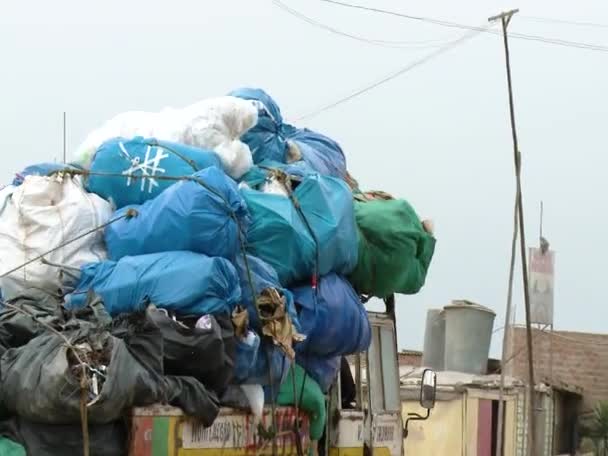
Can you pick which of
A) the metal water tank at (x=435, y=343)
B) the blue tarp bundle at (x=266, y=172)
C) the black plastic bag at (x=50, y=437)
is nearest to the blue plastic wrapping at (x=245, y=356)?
the black plastic bag at (x=50, y=437)

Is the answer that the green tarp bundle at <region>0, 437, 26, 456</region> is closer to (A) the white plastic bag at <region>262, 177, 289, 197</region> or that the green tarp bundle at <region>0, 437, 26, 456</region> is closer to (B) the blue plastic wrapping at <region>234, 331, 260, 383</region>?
(B) the blue plastic wrapping at <region>234, 331, 260, 383</region>

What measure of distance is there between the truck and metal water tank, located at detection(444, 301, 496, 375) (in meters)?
11.0

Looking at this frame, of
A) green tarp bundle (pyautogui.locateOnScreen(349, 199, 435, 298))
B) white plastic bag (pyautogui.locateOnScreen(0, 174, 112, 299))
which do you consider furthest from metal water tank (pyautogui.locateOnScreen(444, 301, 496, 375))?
white plastic bag (pyautogui.locateOnScreen(0, 174, 112, 299))

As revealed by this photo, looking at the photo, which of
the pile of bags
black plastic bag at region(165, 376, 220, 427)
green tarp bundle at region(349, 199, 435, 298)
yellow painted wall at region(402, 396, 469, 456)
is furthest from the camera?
yellow painted wall at region(402, 396, 469, 456)

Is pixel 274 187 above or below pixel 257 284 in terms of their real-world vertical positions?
above

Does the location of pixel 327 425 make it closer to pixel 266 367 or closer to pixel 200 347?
pixel 266 367

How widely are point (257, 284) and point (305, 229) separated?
62cm

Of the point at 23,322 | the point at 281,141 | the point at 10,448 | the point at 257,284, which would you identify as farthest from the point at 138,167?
the point at 10,448

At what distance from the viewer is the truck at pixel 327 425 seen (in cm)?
478

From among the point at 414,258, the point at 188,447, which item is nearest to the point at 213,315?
the point at 188,447

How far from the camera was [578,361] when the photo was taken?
2625 centimetres

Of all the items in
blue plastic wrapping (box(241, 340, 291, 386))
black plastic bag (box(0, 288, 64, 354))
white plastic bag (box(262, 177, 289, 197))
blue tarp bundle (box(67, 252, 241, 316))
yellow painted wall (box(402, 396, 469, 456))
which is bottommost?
yellow painted wall (box(402, 396, 469, 456))

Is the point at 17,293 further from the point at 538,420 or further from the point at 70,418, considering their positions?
the point at 538,420

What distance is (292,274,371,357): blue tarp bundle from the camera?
599 centimetres
